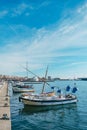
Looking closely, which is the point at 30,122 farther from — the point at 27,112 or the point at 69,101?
the point at 69,101

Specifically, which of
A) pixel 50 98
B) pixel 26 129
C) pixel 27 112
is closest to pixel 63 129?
pixel 26 129

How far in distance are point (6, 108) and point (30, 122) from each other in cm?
482

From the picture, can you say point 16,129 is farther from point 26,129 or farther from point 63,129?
point 63,129

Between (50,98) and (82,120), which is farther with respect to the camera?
(50,98)

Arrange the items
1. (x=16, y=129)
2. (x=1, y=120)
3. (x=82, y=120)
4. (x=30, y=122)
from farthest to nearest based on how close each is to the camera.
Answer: (x=82, y=120), (x=30, y=122), (x=16, y=129), (x=1, y=120)

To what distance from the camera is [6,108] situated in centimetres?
3444

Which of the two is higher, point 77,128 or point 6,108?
point 6,108

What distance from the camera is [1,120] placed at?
2534cm

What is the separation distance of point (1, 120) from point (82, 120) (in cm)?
1317

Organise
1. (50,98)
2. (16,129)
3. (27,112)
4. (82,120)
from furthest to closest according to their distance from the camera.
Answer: (50,98) < (27,112) < (82,120) < (16,129)

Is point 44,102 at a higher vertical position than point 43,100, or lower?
lower

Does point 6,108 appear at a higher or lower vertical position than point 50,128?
higher

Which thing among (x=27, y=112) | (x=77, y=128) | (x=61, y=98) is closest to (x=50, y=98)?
(x=61, y=98)

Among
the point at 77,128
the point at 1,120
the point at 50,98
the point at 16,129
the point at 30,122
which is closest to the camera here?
the point at 1,120
